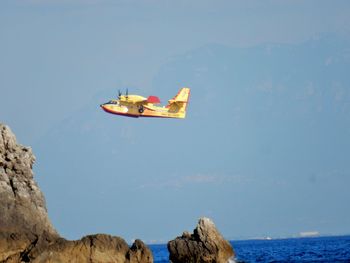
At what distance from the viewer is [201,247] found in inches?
3014

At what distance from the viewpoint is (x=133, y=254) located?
63.7 metres

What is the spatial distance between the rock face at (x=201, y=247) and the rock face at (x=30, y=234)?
11343mm

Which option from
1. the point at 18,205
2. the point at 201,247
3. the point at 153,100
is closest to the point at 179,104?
the point at 153,100

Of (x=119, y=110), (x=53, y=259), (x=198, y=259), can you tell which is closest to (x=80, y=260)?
(x=53, y=259)

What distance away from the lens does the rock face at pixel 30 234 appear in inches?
2472

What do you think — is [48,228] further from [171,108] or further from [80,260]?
[171,108]

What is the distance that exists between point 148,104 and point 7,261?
5087 centimetres

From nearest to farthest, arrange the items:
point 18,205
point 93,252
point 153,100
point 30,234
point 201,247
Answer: point 93,252, point 30,234, point 18,205, point 201,247, point 153,100

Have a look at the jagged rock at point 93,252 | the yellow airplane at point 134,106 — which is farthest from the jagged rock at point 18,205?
the yellow airplane at point 134,106

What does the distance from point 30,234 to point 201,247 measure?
1665 cm

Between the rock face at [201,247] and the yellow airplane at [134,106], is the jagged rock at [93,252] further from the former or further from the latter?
the yellow airplane at [134,106]

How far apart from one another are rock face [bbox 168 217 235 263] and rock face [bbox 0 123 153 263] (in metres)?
11.3

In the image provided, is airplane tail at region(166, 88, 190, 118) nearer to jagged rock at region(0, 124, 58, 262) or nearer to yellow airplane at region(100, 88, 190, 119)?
yellow airplane at region(100, 88, 190, 119)

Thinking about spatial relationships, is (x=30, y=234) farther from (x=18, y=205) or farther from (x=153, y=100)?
(x=153, y=100)
